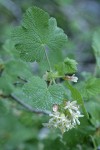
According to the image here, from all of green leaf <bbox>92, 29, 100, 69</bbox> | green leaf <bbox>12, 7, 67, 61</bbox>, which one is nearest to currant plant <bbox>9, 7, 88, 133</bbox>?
green leaf <bbox>12, 7, 67, 61</bbox>

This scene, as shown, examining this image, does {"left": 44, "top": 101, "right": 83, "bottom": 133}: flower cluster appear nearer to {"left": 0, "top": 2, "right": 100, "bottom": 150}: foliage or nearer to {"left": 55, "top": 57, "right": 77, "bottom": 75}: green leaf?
{"left": 0, "top": 2, "right": 100, "bottom": 150}: foliage

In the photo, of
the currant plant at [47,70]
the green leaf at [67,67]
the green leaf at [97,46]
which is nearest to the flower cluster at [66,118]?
the currant plant at [47,70]

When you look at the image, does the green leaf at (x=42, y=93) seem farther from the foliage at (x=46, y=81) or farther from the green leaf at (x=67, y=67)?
the green leaf at (x=67, y=67)

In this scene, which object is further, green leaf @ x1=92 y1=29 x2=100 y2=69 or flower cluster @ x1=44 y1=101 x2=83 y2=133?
green leaf @ x1=92 y1=29 x2=100 y2=69

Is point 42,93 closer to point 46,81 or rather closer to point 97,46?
point 46,81

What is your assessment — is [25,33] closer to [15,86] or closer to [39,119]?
[15,86]

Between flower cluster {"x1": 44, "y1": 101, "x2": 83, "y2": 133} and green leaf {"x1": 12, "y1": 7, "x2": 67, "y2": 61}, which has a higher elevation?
green leaf {"x1": 12, "y1": 7, "x2": 67, "y2": 61}
